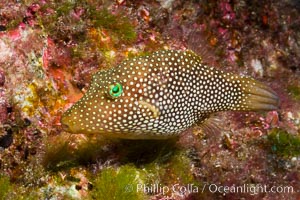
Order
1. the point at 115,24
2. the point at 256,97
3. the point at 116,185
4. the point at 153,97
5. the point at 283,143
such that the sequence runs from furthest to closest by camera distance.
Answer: the point at 283,143 < the point at 115,24 < the point at 256,97 < the point at 116,185 < the point at 153,97

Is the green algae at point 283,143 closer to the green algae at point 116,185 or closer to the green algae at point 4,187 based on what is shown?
the green algae at point 116,185

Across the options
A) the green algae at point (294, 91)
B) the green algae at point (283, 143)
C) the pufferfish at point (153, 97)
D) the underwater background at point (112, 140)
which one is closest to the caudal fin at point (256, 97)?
the pufferfish at point (153, 97)

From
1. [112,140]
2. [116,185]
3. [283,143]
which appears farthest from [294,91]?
[116,185]

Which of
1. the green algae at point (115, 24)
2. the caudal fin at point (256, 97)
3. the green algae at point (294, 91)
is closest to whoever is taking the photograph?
the caudal fin at point (256, 97)

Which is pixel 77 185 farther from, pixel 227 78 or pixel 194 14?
pixel 194 14

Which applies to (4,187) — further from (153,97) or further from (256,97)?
(256,97)
